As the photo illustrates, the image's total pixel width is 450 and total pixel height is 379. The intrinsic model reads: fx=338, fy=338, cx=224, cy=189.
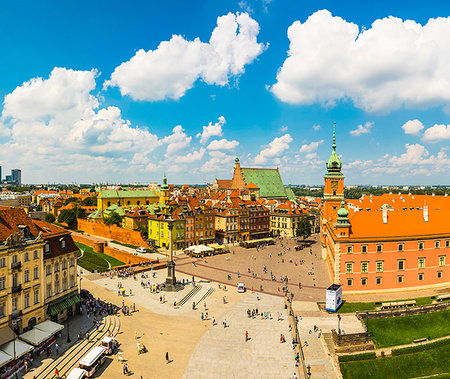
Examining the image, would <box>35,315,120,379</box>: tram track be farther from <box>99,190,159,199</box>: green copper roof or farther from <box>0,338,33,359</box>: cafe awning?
<box>99,190,159,199</box>: green copper roof

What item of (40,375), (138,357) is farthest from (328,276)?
(40,375)

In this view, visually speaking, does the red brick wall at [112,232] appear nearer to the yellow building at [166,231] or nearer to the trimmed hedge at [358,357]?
the yellow building at [166,231]

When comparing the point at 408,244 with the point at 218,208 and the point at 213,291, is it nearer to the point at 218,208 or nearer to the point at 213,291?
the point at 213,291

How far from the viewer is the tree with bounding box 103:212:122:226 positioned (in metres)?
111

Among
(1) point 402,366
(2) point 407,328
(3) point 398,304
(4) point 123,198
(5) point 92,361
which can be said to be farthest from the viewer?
(4) point 123,198

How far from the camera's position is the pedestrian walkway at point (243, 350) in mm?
32863

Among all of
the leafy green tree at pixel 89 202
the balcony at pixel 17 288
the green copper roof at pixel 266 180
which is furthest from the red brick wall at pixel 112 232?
the green copper roof at pixel 266 180

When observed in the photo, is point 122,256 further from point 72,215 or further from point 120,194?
point 120,194

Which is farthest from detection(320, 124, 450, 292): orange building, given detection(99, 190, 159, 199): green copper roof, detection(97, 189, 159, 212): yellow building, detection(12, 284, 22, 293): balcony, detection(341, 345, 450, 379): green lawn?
detection(99, 190, 159, 199): green copper roof

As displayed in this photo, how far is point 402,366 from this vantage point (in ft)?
132

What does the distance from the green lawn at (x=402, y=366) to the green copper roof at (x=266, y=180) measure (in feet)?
371

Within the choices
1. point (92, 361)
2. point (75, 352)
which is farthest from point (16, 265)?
point (92, 361)

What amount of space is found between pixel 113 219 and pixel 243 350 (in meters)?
83.4

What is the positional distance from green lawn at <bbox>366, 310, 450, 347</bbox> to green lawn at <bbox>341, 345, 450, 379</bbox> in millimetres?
2293
